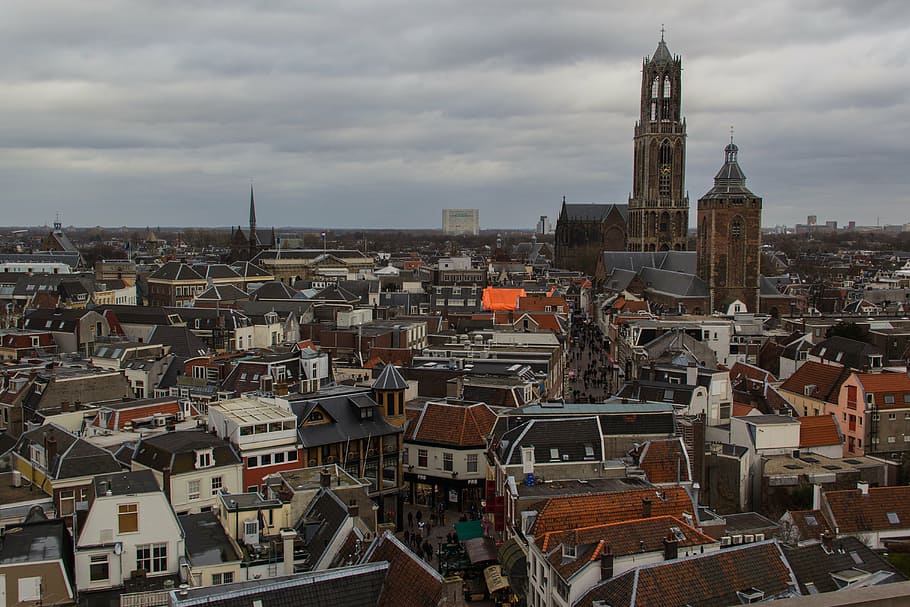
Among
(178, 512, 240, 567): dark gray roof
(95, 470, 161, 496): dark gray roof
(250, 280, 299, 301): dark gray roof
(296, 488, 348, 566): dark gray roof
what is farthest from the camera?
(250, 280, 299, 301): dark gray roof

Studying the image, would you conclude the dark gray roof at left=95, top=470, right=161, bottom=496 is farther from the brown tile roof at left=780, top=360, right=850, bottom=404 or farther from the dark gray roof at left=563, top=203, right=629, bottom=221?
the dark gray roof at left=563, top=203, right=629, bottom=221

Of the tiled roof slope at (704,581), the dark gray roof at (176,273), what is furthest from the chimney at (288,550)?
the dark gray roof at (176,273)

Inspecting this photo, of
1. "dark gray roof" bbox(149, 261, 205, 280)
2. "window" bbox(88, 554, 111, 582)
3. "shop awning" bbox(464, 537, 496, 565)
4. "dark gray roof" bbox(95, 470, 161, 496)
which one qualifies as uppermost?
"dark gray roof" bbox(149, 261, 205, 280)

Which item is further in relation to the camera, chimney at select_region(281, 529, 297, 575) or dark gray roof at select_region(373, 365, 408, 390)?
dark gray roof at select_region(373, 365, 408, 390)

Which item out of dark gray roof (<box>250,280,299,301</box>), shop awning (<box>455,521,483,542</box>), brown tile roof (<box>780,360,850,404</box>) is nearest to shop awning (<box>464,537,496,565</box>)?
shop awning (<box>455,521,483,542</box>)

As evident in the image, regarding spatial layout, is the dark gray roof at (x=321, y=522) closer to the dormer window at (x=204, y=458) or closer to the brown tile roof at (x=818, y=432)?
the dormer window at (x=204, y=458)

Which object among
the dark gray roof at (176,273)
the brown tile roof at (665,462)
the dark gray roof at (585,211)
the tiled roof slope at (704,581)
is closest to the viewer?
the tiled roof slope at (704,581)
